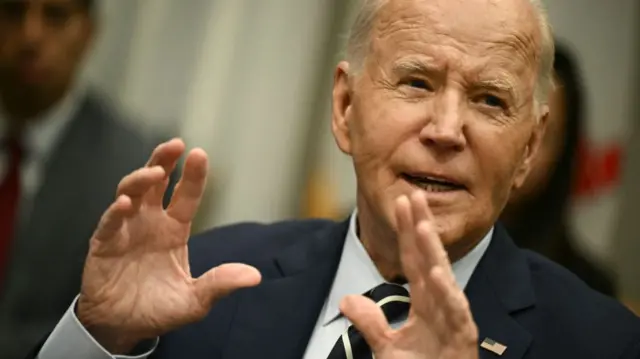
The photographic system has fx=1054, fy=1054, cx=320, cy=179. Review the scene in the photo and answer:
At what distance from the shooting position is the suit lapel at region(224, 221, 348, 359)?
1.51 metres

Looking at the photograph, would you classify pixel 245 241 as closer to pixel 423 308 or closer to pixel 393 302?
pixel 393 302

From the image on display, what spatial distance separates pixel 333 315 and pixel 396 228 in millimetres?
256

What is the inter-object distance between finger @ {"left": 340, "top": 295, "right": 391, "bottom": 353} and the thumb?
0.13m

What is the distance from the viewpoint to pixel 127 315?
1.41 m

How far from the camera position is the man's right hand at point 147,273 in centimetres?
137

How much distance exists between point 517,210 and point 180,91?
1141 millimetres

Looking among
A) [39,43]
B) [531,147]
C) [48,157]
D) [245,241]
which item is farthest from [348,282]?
[39,43]

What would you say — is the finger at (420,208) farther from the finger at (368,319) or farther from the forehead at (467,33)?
the forehead at (467,33)

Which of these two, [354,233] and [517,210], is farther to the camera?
[517,210]

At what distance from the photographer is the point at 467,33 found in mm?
1409

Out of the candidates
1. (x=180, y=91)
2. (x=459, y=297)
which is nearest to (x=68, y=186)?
(x=180, y=91)

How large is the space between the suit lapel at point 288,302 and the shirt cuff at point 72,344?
0.51 feet

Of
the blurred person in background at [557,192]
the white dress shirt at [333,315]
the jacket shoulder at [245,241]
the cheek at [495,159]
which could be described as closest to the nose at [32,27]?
the jacket shoulder at [245,241]

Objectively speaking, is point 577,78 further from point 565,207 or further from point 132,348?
point 132,348
